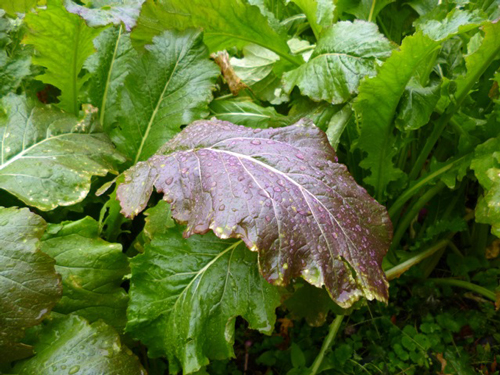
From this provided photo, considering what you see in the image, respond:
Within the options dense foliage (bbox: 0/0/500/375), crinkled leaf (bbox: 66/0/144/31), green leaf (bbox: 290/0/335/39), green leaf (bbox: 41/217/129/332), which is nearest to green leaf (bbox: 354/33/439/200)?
dense foliage (bbox: 0/0/500/375)

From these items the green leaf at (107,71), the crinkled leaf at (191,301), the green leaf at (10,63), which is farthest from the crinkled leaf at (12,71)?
the crinkled leaf at (191,301)

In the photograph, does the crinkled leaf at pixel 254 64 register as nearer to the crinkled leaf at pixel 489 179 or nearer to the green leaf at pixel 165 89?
the green leaf at pixel 165 89

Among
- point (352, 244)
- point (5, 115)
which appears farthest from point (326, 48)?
point (5, 115)

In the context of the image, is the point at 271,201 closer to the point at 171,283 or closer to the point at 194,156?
the point at 194,156

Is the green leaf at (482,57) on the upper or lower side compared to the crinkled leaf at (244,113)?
upper

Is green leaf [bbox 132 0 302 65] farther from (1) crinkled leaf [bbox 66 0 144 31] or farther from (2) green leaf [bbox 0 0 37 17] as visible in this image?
(2) green leaf [bbox 0 0 37 17]

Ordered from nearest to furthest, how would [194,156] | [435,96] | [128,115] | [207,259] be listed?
[194,156]
[207,259]
[435,96]
[128,115]

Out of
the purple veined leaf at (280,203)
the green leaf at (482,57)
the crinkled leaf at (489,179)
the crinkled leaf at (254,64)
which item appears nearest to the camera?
the purple veined leaf at (280,203)
